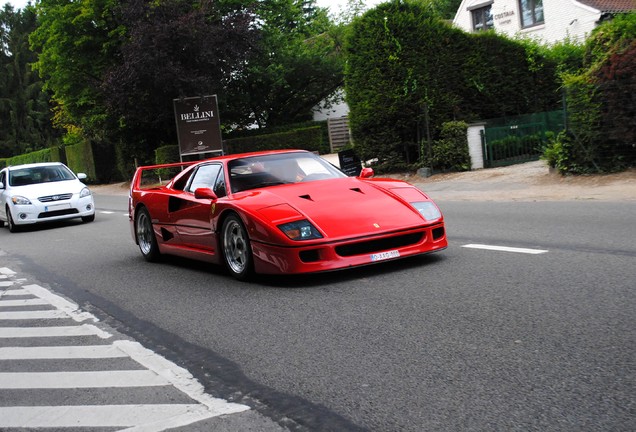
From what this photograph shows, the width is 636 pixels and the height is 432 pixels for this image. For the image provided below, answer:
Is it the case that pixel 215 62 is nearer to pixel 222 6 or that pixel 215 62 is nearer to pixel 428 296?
pixel 222 6

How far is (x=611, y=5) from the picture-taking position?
3741 cm

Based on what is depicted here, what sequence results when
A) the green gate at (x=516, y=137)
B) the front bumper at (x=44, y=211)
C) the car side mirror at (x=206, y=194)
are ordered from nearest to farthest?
the car side mirror at (x=206, y=194) < the front bumper at (x=44, y=211) < the green gate at (x=516, y=137)

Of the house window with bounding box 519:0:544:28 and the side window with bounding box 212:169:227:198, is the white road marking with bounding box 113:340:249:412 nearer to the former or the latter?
the side window with bounding box 212:169:227:198

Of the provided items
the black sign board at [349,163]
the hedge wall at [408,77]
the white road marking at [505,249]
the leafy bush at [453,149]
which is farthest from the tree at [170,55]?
the white road marking at [505,249]

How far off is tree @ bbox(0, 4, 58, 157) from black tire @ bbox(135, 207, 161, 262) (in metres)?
80.3

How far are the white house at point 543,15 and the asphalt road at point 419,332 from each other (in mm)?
29090

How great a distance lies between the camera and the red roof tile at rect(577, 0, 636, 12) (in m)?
36.7

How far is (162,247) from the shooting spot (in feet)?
32.8

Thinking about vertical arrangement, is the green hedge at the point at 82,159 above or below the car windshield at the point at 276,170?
above

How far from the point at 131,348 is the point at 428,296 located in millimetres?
2316

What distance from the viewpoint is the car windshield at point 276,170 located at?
8.53 m

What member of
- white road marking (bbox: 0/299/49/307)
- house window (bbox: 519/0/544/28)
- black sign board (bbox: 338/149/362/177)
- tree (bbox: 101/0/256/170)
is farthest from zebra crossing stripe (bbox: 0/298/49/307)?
house window (bbox: 519/0/544/28)

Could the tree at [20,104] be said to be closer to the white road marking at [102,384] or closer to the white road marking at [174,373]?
the white road marking at [102,384]

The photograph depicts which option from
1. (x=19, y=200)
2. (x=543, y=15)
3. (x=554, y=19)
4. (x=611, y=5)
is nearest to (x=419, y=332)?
(x=19, y=200)
